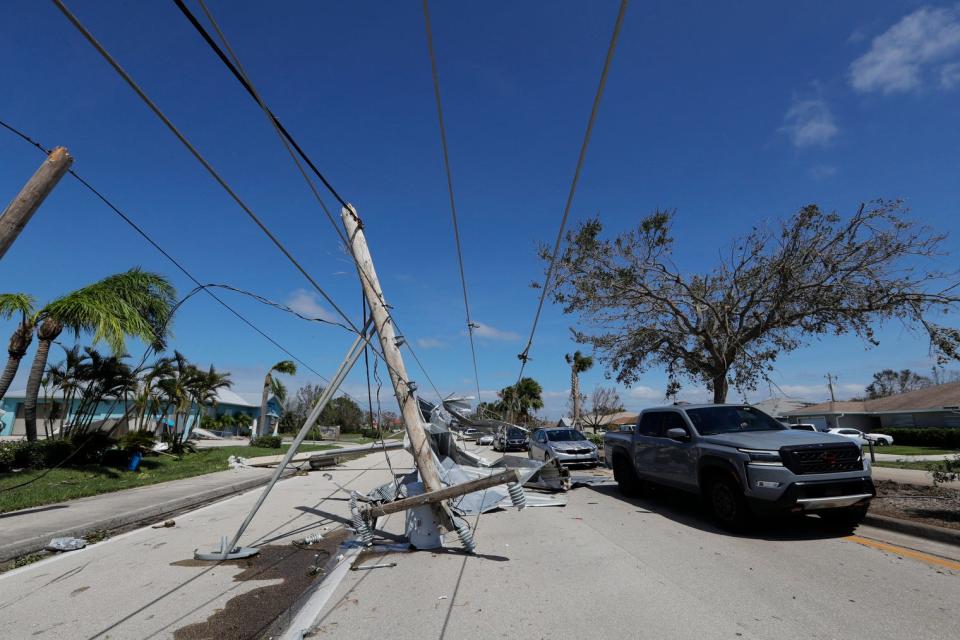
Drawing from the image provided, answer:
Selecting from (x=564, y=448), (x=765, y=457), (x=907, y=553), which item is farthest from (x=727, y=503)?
(x=564, y=448)

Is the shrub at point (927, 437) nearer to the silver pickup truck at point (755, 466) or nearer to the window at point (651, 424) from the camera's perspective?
the window at point (651, 424)

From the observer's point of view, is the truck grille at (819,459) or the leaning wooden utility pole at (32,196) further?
the truck grille at (819,459)

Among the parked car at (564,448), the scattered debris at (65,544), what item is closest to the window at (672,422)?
the parked car at (564,448)

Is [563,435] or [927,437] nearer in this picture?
[563,435]

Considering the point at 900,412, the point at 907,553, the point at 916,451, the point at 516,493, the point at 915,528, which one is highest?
the point at 900,412

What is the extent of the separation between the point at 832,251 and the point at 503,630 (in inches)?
456

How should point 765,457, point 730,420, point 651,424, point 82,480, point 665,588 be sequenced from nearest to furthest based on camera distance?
1. point 665,588
2. point 765,457
3. point 730,420
4. point 651,424
5. point 82,480

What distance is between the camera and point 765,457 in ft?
24.0

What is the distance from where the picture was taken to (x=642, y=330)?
1540cm

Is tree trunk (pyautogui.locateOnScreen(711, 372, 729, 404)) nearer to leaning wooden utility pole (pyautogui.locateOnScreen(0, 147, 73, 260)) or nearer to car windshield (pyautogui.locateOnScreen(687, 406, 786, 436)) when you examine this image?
car windshield (pyautogui.locateOnScreen(687, 406, 786, 436))

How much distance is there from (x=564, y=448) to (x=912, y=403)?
38.2 metres

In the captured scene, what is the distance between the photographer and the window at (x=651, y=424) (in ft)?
34.5

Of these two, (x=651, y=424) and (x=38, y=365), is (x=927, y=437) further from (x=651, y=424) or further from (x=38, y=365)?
(x=38, y=365)

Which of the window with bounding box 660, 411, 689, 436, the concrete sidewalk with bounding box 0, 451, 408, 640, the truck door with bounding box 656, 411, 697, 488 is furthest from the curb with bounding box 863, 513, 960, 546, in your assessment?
the concrete sidewalk with bounding box 0, 451, 408, 640
